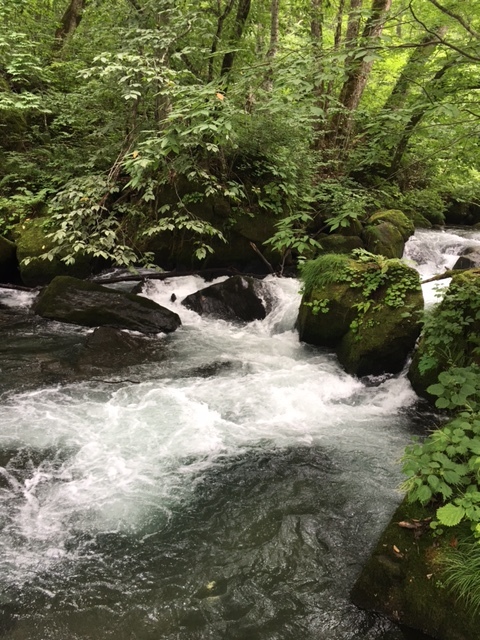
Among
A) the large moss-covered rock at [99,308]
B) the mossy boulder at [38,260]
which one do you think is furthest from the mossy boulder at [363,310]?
the mossy boulder at [38,260]

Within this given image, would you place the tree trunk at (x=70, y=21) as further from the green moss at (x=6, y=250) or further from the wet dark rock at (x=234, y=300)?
the wet dark rock at (x=234, y=300)

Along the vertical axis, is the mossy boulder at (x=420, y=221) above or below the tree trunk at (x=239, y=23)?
below

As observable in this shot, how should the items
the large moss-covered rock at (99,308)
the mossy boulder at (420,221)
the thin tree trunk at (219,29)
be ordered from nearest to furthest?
the large moss-covered rock at (99,308), the thin tree trunk at (219,29), the mossy boulder at (420,221)

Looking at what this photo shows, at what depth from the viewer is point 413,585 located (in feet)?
9.54

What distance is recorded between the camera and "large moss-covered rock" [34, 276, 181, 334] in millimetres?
8134

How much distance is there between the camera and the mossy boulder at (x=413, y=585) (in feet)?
9.05

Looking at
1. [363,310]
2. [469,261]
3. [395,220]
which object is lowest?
[363,310]

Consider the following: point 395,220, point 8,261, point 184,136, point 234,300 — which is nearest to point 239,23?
point 395,220

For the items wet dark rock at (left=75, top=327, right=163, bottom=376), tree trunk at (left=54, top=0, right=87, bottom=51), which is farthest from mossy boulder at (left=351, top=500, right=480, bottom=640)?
tree trunk at (left=54, top=0, right=87, bottom=51)

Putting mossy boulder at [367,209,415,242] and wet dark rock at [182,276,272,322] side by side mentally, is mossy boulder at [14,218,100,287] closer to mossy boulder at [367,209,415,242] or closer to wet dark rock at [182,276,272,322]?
wet dark rock at [182,276,272,322]

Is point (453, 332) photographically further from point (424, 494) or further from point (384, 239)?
point (384, 239)

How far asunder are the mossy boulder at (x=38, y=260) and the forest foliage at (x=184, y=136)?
354 mm

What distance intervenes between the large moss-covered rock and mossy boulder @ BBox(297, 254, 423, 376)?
2832 millimetres

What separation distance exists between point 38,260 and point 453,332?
8.03 metres
